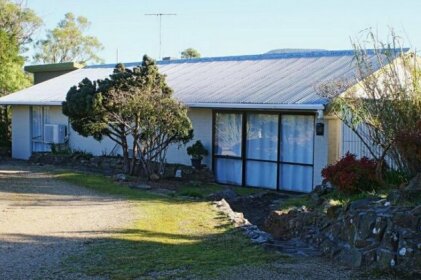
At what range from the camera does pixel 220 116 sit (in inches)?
742

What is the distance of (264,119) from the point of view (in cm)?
1773

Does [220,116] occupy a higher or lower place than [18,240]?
higher

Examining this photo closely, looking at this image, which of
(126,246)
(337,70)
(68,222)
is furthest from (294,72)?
(126,246)

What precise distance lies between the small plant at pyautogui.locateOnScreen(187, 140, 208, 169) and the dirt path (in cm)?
397

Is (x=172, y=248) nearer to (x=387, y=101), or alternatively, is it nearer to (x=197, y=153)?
(x=387, y=101)

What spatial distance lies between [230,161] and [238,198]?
3.68m

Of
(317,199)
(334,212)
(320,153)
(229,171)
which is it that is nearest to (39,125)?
(229,171)

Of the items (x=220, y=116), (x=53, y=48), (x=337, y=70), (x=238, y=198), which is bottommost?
(x=238, y=198)

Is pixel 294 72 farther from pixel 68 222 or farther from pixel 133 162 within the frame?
pixel 68 222

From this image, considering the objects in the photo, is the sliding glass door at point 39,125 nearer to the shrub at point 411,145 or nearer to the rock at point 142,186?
the rock at point 142,186

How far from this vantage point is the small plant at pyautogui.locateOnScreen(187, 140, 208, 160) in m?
18.7

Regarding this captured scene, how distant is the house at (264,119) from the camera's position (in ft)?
53.0

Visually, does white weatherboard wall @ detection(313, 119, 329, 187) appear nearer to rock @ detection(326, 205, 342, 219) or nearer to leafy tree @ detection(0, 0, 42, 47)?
rock @ detection(326, 205, 342, 219)

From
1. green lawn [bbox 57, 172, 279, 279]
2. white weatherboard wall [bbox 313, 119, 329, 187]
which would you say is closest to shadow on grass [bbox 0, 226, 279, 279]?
green lawn [bbox 57, 172, 279, 279]
